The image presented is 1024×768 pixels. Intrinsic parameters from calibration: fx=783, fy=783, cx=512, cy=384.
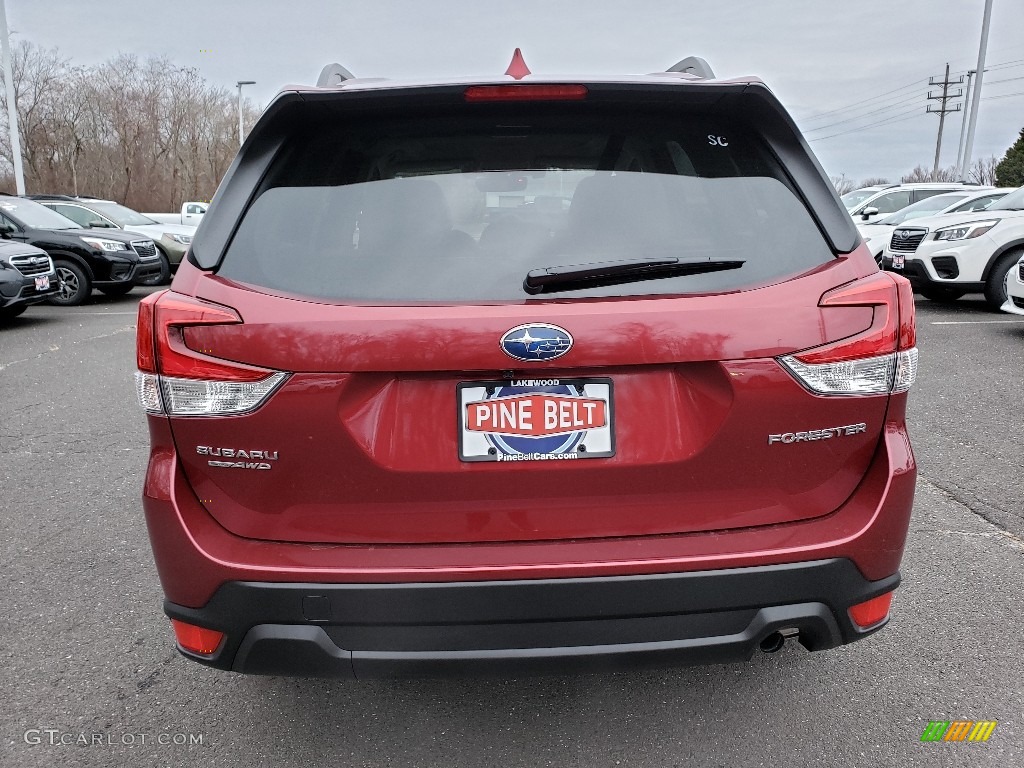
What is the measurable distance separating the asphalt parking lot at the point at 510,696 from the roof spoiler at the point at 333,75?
1.85 metres

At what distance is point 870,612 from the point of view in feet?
6.40

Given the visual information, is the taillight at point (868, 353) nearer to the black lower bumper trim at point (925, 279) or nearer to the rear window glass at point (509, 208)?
the rear window glass at point (509, 208)

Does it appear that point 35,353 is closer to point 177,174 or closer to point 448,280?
point 448,280

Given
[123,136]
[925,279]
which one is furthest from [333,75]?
[123,136]

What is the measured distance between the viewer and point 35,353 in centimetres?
820

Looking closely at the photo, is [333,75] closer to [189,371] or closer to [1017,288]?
[189,371]

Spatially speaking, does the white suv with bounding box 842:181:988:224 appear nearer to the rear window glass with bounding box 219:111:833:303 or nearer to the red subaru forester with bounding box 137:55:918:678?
the rear window glass with bounding box 219:111:833:303

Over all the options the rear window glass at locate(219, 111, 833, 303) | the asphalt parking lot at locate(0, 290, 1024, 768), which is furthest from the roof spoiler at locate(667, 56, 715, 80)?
the asphalt parking lot at locate(0, 290, 1024, 768)

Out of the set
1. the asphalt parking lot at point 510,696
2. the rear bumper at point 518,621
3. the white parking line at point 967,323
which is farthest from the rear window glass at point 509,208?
the white parking line at point 967,323

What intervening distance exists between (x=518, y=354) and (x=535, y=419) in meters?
0.16

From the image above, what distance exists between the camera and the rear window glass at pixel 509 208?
179cm

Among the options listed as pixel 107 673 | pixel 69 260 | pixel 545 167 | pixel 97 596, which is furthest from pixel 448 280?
pixel 69 260

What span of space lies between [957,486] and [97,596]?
4.17 meters

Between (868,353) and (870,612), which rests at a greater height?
(868,353)
